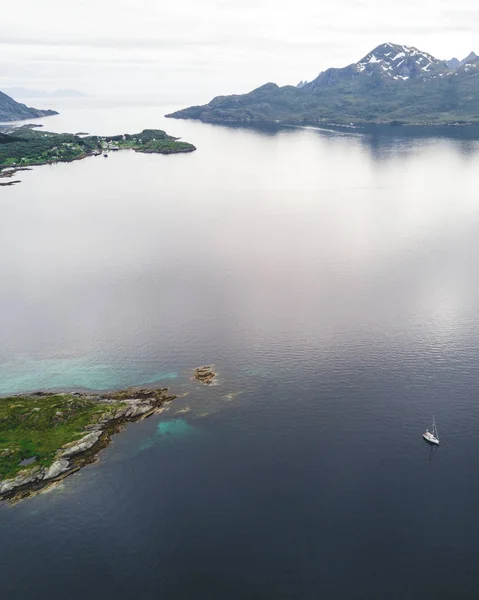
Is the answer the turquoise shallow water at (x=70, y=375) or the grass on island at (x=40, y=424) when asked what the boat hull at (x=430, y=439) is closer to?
the turquoise shallow water at (x=70, y=375)

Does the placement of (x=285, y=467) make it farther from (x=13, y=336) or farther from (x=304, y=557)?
(x=13, y=336)

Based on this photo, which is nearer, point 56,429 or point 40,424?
point 56,429

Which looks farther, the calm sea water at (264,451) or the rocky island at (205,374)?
the rocky island at (205,374)

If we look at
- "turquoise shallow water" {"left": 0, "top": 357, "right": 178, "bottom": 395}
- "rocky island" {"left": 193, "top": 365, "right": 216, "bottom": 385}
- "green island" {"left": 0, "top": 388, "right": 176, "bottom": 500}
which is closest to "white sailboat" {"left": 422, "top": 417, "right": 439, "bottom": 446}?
"rocky island" {"left": 193, "top": 365, "right": 216, "bottom": 385}

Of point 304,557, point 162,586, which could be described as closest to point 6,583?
point 162,586

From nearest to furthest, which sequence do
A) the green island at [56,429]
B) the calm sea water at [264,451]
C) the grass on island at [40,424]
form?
the calm sea water at [264,451]
the green island at [56,429]
the grass on island at [40,424]

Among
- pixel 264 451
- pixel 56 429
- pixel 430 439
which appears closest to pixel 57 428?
pixel 56 429

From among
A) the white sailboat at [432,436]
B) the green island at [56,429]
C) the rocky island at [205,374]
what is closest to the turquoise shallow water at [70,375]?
the green island at [56,429]

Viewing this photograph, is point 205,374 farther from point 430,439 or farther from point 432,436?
point 432,436
